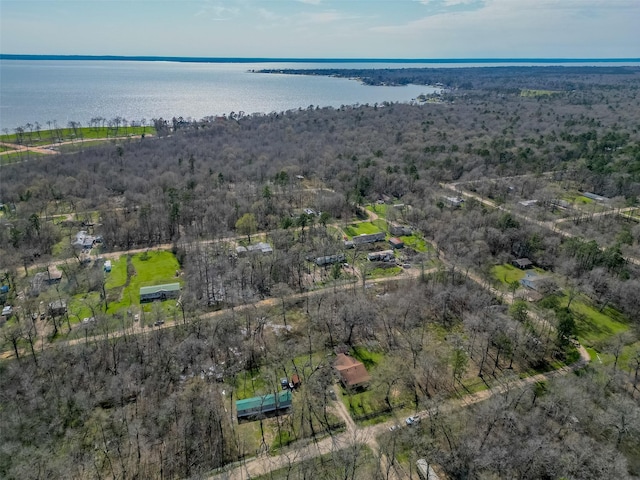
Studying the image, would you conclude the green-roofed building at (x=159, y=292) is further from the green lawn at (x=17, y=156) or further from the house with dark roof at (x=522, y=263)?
the green lawn at (x=17, y=156)

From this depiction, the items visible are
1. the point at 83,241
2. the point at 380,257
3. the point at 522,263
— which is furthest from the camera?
the point at 83,241

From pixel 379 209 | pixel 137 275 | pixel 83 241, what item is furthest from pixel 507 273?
pixel 83 241

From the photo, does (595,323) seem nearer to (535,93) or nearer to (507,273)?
(507,273)

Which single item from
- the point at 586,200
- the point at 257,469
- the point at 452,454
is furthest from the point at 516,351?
the point at 586,200

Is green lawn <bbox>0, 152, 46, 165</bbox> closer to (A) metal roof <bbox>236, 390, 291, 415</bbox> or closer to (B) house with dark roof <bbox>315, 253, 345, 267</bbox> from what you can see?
(B) house with dark roof <bbox>315, 253, 345, 267</bbox>

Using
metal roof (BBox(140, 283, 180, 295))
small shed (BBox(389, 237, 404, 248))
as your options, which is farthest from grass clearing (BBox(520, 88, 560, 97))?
metal roof (BBox(140, 283, 180, 295))

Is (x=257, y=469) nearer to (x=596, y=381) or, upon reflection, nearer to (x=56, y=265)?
(x=596, y=381)

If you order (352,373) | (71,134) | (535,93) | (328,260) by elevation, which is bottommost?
(352,373)
